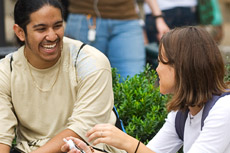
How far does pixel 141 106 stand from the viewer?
3.90 m

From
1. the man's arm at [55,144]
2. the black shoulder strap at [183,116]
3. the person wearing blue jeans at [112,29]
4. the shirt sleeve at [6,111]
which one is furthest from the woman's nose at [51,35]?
the person wearing blue jeans at [112,29]

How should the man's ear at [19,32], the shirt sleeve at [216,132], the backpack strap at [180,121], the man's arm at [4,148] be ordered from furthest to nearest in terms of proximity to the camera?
the man's ear at [19,32], the man's arm at [4,148], the backpack strap at [180,121], the shirt sleeve at [216,132]

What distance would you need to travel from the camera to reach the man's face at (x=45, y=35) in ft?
11.2

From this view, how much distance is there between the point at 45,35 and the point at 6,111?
1.80ft

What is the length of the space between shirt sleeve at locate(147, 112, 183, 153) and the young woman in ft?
0.95

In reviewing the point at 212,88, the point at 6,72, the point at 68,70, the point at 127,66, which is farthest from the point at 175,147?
the point at 127,66

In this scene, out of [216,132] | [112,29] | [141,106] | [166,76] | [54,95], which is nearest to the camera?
[216,132]

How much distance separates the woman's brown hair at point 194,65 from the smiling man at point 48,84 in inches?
26.5

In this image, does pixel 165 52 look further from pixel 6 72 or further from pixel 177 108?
pixel 6 72

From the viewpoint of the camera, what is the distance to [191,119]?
2.98 metres

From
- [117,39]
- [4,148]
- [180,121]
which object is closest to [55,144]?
[4,148]

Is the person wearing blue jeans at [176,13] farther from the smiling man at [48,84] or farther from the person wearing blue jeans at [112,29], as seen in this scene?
the smiling man at [48,84]

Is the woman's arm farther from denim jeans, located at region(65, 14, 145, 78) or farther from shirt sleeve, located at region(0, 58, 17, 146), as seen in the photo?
denim jeans, located at region(65, 14, 145, 78)

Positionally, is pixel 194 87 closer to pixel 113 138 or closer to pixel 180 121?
pixel 180 121
